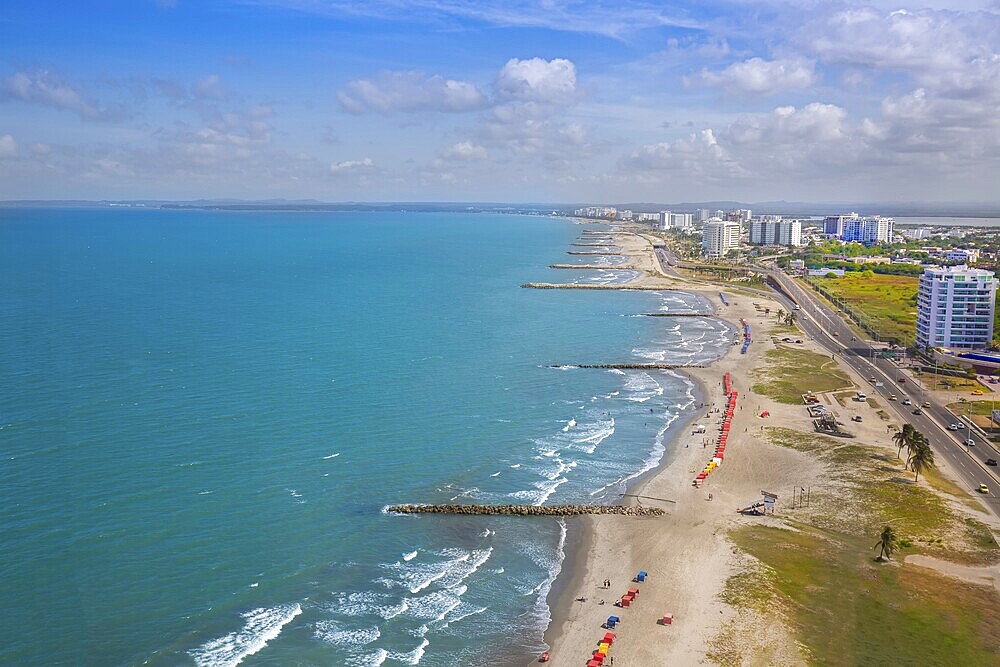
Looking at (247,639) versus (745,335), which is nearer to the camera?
(247,639)

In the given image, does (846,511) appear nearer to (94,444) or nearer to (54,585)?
(54,585)

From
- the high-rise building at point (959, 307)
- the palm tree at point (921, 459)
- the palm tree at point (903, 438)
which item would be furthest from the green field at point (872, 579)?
the high-rise building at point (959, 307)

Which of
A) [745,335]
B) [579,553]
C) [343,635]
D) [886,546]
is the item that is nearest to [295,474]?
[343,635]

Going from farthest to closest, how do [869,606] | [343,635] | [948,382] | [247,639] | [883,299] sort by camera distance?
[883,299] < [948,382] < [869,606] < [343,635] < [247,639]

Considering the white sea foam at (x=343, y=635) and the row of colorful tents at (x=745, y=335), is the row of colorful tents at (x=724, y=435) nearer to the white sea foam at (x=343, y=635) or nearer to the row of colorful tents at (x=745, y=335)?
the row of colorful tents at (x=745, y=335)

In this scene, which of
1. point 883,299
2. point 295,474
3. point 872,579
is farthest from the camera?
point 883,299

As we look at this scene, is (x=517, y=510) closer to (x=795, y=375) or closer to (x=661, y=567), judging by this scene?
(x=661, y=567)

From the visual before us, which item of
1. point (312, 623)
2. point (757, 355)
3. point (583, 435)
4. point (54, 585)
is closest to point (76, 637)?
point (54, 585)
